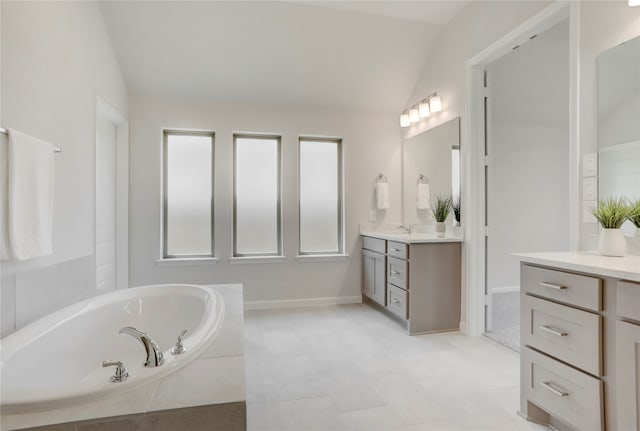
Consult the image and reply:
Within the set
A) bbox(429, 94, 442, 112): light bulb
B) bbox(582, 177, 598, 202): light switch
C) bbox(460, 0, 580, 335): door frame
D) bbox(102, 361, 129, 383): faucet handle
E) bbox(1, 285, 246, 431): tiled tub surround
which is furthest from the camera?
bbox(429, 94, 442, 112): light bulb

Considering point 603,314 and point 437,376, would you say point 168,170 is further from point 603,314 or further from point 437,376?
point 603,314

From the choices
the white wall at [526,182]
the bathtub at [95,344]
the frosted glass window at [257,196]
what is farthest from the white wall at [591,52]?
the frosted glass window at [257,196]

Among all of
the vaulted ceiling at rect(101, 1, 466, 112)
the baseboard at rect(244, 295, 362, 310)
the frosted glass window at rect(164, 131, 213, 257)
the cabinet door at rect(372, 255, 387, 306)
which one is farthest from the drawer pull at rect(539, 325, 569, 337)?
the frosted glass window at rect(164, 131, 213, 257)

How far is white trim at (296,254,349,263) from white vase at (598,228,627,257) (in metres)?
2.71

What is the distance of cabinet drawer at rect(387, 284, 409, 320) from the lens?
3064mm

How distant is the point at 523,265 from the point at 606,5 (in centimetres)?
150

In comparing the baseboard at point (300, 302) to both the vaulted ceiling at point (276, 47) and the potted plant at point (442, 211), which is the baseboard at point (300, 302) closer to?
the potted plant at point (442, 211)

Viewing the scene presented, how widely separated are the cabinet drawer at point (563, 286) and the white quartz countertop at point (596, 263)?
39 millimetres

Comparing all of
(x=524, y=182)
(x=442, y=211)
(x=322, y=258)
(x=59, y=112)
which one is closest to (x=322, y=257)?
(x=322, y=258)

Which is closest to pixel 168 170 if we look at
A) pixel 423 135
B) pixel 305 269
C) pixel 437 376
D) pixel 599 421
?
pixel 305 269

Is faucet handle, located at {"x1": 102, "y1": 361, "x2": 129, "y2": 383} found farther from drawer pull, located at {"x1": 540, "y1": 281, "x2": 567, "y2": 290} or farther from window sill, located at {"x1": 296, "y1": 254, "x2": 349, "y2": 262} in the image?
window sill, located at {"x1": 296, "y1": 254, "x2": 349, "y2": 262}

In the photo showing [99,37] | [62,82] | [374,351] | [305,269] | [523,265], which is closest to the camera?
[523,265]

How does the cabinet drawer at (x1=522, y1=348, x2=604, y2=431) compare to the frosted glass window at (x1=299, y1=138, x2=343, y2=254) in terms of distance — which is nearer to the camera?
the cabinet drawer at (x1=522, y1=348, x2=604, y2=431)

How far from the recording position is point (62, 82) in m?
2.22
